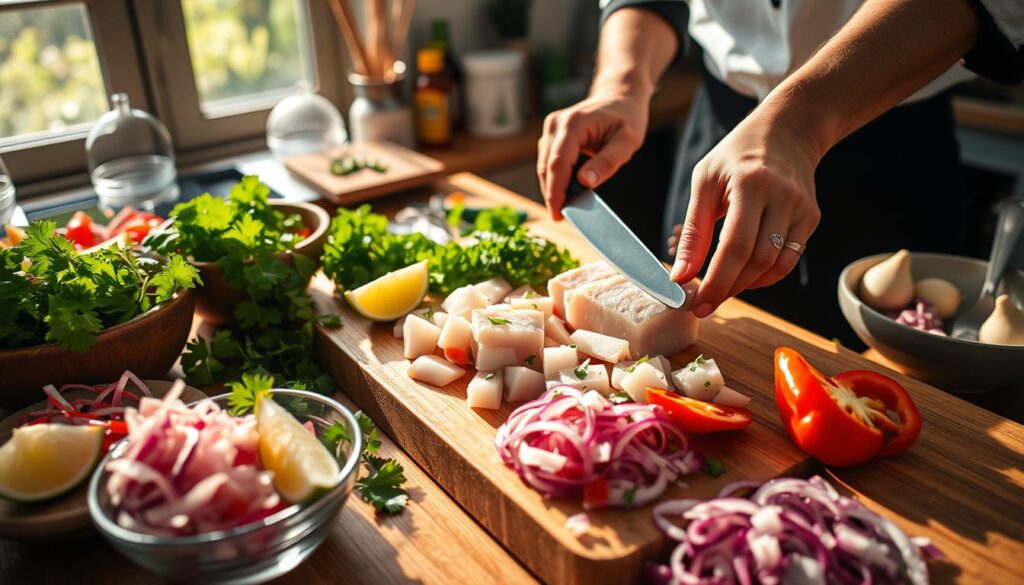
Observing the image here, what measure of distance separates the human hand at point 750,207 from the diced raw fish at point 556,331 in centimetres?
26

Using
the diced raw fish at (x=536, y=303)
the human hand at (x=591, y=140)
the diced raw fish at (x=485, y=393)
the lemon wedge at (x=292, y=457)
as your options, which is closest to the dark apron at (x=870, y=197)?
the human hand at (x=591, y=140)

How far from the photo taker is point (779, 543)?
3.09 ft

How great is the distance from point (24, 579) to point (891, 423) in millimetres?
1269

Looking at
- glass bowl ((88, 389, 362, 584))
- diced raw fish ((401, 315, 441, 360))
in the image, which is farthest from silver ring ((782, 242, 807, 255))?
glass bowl ((88, 389, 362, 584))

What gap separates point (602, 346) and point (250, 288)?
676 millimetres

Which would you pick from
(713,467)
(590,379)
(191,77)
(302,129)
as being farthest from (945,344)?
(191,77)

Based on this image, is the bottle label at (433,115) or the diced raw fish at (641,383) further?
the bottle label at (433,115)

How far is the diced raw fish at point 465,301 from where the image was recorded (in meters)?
1.48

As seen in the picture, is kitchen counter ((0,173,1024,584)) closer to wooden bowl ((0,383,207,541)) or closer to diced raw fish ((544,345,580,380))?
wooden bowl ((0,383,207,541))

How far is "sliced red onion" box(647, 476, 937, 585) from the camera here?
0.91m

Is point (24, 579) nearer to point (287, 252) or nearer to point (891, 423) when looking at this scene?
point (287, 252)

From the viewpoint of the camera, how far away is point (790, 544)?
3.09 ft

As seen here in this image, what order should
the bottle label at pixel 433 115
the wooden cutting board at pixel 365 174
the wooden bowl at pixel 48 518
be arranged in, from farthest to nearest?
the bottle label at pixel 433 115 → the wooden cutting board at pixel 365 174 → the wooden bowl at pixel 48 518

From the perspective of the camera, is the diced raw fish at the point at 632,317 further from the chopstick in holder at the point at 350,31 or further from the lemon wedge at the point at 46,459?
the chopstick in holder at the point at 350,31
